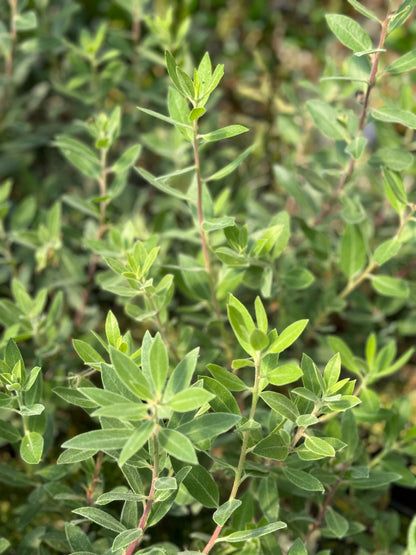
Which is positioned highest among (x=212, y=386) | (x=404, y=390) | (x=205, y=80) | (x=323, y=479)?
(x=205, y=80)

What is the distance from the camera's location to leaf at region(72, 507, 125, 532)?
3.71 feet

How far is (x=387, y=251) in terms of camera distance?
4.86 ft

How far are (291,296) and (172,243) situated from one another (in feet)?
1.87

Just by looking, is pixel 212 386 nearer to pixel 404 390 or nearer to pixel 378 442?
pixel 378 442

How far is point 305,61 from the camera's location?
304 cm

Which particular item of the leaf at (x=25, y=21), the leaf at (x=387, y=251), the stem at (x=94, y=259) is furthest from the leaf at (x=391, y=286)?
the leaf at (x=25, y=21)

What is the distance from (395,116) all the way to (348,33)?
0.20m

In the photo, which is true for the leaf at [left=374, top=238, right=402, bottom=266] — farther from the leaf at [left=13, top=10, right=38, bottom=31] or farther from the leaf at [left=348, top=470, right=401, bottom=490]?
the leaf at [left=13, top=10, right=38, bottom=31]

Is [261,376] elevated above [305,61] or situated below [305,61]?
above

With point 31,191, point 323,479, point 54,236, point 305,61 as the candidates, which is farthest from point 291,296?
point 305,61

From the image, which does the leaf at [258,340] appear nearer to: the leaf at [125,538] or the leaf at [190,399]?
the leaf at [190,399]

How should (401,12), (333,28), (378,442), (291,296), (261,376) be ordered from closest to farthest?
(261,376) < (401,12) < (333,28) < (291,296) < (378,442)

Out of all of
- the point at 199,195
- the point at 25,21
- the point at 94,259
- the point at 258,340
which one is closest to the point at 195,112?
the point at 199,195

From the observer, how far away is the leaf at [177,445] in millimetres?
962
